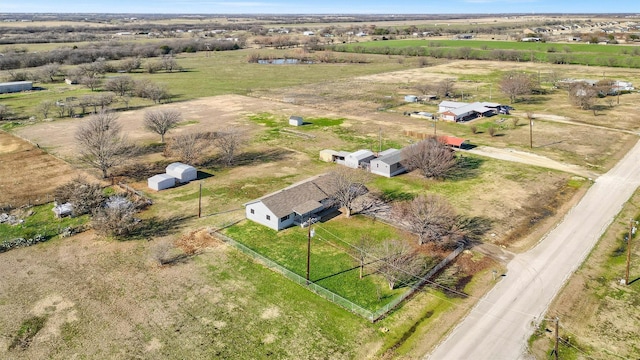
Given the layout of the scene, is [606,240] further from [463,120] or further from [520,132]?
[463,120]

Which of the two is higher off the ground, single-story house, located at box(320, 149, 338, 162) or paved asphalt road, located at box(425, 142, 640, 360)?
single-story house, located at box(320, 149, 338, 162)

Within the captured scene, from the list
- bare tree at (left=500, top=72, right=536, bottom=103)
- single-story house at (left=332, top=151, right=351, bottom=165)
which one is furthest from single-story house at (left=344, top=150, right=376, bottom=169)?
bare tree at (left=500, top=72, right=536, bottom=103)

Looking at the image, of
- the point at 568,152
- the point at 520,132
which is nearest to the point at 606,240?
the point at 568,152

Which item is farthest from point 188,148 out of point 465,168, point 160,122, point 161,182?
point 465,168

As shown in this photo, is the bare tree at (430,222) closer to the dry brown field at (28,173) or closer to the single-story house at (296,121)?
the dry brown field at (28,173)

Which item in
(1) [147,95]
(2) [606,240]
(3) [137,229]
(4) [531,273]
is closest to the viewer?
(4) [531,273]

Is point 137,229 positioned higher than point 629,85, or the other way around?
point 629,85

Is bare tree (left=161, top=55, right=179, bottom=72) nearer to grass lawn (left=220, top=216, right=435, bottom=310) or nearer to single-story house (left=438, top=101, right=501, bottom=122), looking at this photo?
single-story house (left=438, top=101, right=501, bottom=122)

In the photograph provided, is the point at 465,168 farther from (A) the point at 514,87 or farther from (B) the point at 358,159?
(A) the point at 514,87
